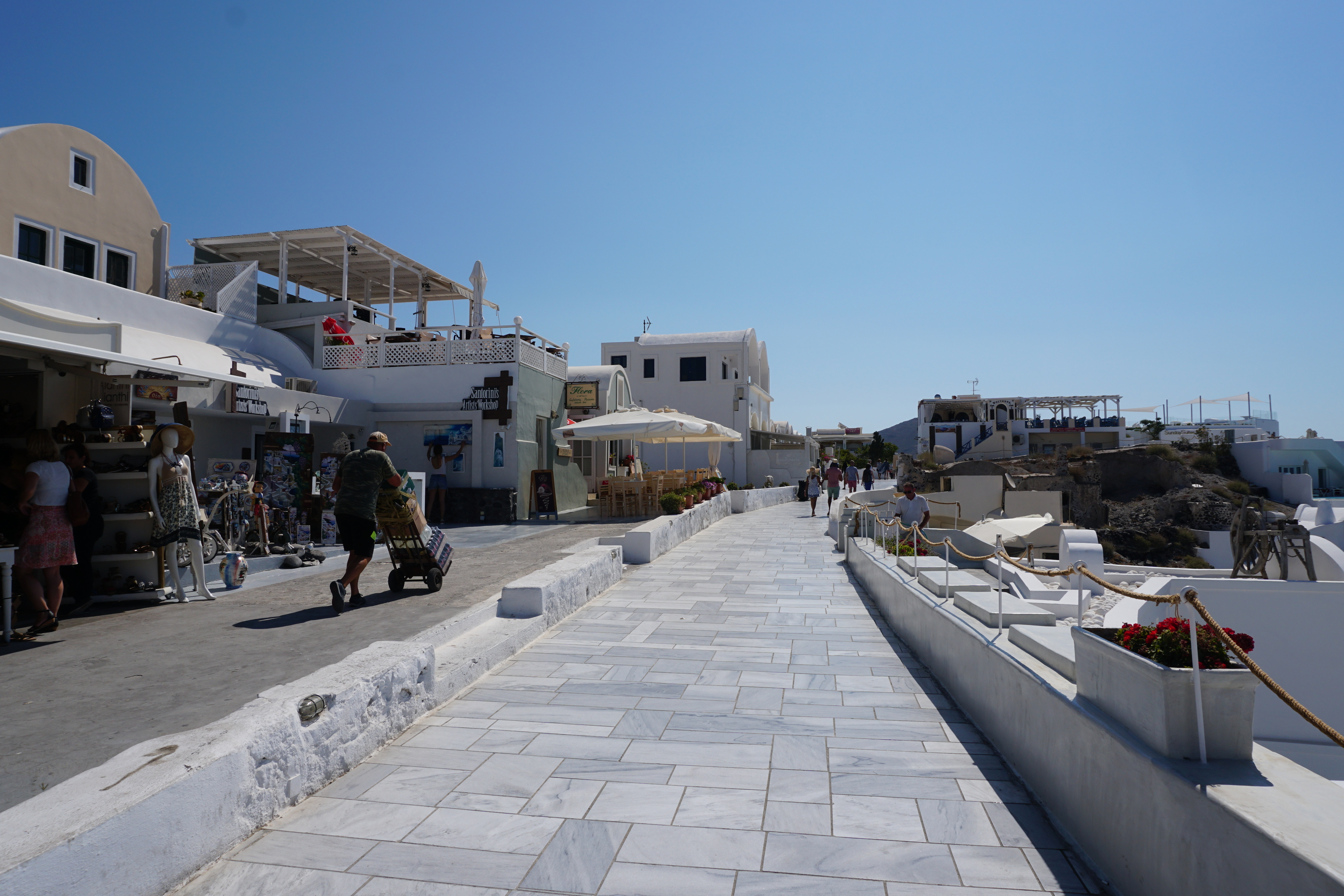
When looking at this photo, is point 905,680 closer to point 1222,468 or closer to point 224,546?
point 224,546

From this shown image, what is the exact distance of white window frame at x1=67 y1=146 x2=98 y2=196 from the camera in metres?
13.9

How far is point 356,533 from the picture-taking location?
680cm

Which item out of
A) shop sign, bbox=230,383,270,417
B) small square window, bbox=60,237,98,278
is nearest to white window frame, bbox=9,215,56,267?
small square window, bbox=60,237,98,278

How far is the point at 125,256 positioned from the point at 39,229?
6.42 feet

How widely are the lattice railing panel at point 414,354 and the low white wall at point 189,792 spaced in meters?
13.8

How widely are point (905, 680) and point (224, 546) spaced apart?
24.7ft

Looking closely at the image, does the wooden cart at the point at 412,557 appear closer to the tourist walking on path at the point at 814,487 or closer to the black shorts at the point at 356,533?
the black shorts at the point at 356,533

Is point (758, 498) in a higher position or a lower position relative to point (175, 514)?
lower

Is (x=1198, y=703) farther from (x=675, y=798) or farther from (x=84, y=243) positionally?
(x=84, y=243)

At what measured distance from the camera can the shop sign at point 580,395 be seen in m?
19.6

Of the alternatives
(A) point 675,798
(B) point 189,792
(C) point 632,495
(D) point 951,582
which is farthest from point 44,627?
(C) point 632,495

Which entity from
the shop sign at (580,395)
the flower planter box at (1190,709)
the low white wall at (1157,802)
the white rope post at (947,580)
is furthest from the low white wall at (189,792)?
the shop sign at (580,395)

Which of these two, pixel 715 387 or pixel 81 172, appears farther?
pixel 715 387

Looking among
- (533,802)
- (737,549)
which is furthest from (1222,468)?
(533,802)
